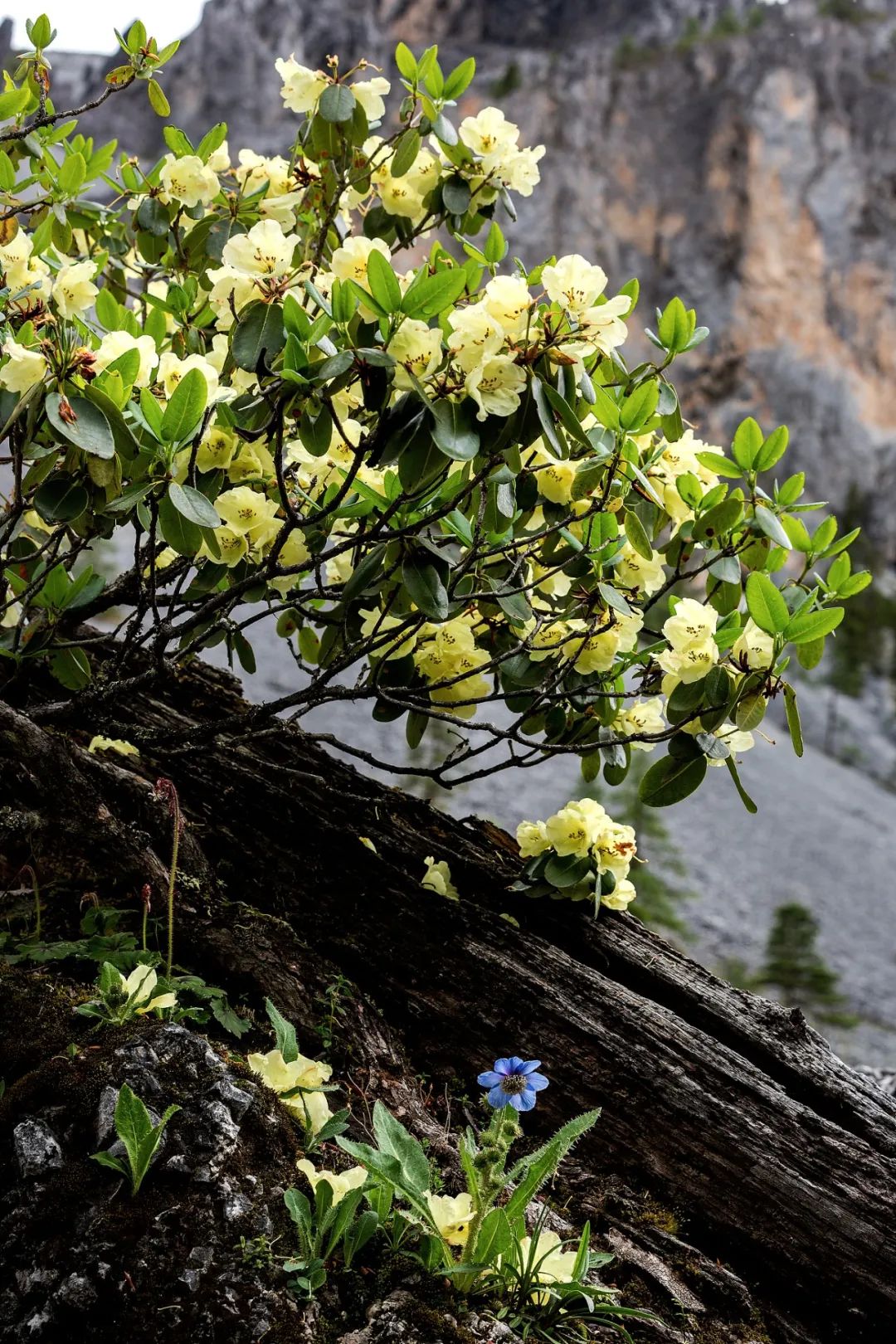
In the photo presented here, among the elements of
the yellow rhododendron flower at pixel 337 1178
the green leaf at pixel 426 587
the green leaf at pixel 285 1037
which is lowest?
the yellow rhododendron flower at pixel 337 1178

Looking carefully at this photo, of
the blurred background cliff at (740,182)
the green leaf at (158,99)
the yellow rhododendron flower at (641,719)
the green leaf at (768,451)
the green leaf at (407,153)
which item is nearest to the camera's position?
the green leaf at (768,451)

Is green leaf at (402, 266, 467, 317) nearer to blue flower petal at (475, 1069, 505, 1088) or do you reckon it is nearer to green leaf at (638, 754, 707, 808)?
green leaf at (638, 754, 707, 808)

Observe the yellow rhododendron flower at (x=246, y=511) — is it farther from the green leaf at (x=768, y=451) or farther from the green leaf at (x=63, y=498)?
the green leaf at (x=768, y=451)

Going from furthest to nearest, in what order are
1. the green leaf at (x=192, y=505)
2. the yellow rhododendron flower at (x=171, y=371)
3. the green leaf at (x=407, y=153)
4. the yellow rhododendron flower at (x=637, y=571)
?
1. the green leaf at (x=407, y=153)
2. the yellow rhododendron flower at (x=637, y=571)
3. the yellow rhododendron flower at (x=171, y=371)
4. the green leaf at (x=192, y=505)

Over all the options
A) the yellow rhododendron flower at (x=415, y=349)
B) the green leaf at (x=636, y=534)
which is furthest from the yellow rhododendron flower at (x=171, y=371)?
the green leaf at (x=636, y=534)

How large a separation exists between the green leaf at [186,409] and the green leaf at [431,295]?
0.42 m

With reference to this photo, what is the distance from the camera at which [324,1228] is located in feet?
6.23

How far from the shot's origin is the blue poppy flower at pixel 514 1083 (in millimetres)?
2021

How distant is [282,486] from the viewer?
204 cm

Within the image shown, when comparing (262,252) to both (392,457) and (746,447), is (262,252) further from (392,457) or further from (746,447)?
(746,447)

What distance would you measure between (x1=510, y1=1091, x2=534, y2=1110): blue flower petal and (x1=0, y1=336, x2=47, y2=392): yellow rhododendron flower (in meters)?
1.73

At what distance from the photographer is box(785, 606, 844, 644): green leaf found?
2045mm

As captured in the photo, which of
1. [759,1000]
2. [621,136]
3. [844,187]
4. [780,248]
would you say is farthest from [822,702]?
[759,1000]

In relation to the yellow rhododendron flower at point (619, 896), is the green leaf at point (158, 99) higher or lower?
higher
